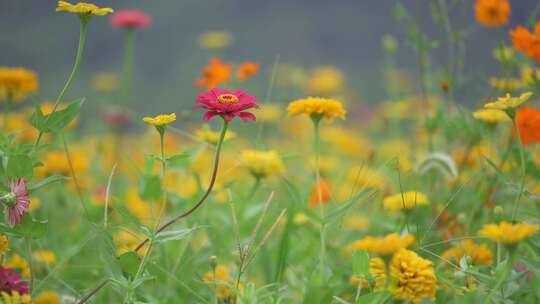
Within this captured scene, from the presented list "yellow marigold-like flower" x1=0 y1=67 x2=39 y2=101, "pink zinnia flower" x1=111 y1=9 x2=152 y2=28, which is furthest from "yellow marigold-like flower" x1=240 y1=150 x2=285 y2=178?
"pink zinnia flower" x1=111 y1=9 x2=152 y2=28

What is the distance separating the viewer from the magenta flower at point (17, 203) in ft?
2.03

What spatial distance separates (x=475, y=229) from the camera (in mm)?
1015

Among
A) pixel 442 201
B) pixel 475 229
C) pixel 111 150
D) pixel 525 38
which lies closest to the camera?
pixel 525 38

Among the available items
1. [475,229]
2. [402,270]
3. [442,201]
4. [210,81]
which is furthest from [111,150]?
[402,270]

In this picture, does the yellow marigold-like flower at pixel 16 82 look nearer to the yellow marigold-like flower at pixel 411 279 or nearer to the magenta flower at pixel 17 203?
the magenta flower at pixel 17 203

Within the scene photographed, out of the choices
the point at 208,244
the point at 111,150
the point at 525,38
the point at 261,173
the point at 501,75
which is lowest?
the point at 111,150

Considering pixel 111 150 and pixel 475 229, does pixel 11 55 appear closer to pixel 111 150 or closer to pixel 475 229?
pixel 111 150

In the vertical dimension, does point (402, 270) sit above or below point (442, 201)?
above

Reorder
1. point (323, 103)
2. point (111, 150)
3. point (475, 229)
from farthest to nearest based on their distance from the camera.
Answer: point (111, 150) < point (475, 229) < point (323, 103)

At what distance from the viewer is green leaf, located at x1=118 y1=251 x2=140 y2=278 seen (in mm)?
642

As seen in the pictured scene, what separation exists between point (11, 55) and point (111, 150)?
2173 mm

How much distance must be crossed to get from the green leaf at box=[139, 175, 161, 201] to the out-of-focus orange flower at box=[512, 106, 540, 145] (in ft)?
1.93

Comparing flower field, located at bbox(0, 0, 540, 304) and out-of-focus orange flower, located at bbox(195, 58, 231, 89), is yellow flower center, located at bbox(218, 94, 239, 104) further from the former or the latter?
out-of-focus orange flower, located at bbox(195, 58, 231, 89)

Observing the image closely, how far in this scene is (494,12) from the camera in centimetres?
118
